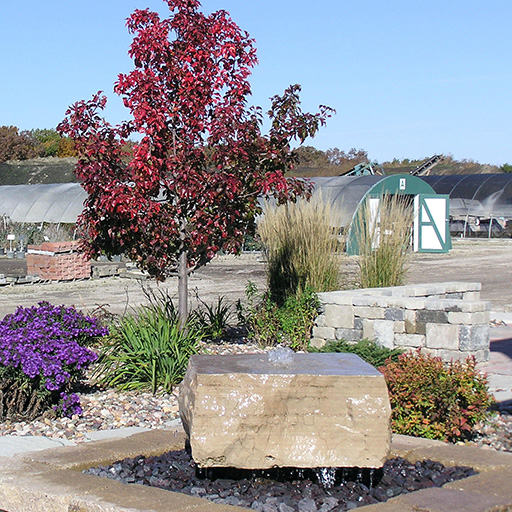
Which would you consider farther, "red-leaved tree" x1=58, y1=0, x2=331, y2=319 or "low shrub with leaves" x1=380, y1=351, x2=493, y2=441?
"red-leaved tree" x1=58, y1=0, x2=331, y2=319

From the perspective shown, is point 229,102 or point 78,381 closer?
point 78,381

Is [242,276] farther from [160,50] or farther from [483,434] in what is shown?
[483,434]

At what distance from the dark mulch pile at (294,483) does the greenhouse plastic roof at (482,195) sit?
109 ft

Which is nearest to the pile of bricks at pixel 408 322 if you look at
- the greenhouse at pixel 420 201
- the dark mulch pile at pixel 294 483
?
the dark mulch pile at pixel 294 483

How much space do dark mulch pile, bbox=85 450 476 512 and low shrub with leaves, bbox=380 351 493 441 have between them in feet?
2.91

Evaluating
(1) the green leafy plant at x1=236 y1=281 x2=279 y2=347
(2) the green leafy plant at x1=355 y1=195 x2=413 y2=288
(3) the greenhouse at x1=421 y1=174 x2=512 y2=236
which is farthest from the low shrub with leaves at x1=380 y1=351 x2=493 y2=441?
(3) the greenhouse at x1=421 y1=174 x2=512 y2=236

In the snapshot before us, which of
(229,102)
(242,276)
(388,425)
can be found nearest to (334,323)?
(229,102)

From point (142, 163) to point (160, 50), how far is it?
1253 mm

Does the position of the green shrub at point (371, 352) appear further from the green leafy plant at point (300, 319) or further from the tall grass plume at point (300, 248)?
the tall grass plume at point (300, 248)

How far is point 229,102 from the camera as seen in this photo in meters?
8.38

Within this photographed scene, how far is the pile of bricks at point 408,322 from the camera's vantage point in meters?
7.60

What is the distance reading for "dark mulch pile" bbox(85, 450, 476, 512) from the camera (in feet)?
13.2

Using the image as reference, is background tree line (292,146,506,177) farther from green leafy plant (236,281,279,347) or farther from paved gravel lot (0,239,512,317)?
green leafy plant (236,281,279,347)

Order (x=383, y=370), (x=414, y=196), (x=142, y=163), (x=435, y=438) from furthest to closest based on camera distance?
(x=414, y=196), (x=142, y=163), (x=383, y=370), (x=435, y=438)
